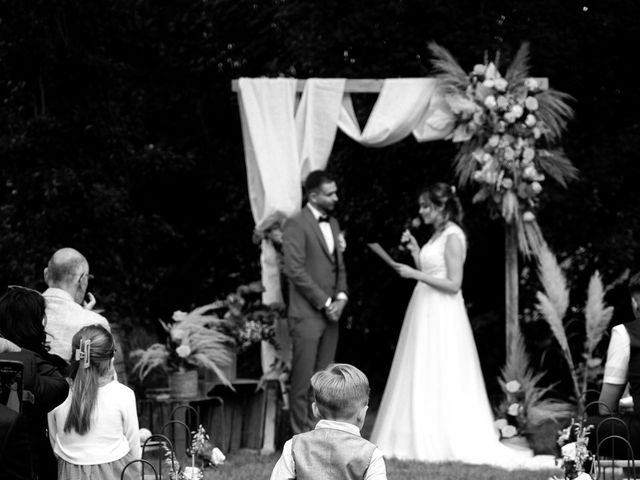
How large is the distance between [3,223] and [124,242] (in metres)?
1.06

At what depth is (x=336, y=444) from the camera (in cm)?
393

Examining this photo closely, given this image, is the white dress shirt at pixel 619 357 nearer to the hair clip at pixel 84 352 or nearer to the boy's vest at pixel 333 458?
the boy's vest at pixel 333 458

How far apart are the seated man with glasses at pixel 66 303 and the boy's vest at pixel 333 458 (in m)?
1.76

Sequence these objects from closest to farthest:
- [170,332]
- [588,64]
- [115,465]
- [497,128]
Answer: [115,465]
[170,332]
[497,128]
[588,64]

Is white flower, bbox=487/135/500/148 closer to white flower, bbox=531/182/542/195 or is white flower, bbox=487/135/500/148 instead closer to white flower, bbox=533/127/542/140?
white flower, bbox=533/127/542/140

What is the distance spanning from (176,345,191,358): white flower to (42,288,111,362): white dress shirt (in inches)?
74.2

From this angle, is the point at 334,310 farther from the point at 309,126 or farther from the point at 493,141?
the point at 493,141

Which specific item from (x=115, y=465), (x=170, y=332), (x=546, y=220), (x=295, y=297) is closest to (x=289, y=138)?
(x=295, y=297)

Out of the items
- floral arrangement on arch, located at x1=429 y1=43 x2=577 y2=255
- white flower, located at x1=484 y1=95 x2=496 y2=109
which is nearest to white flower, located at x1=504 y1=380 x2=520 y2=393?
floral arrangement on arch, located at x1=429 y1=43 x2=577 y2=255

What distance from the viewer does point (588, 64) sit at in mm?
10141

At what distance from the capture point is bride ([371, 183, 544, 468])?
7.77 metres

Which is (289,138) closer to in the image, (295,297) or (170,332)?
(295,297)

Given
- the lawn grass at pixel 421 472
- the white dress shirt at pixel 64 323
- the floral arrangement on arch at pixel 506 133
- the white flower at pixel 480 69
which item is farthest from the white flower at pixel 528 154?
the white dress shirt at pixel 64 323

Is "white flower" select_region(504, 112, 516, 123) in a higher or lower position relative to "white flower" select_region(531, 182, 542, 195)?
higher
